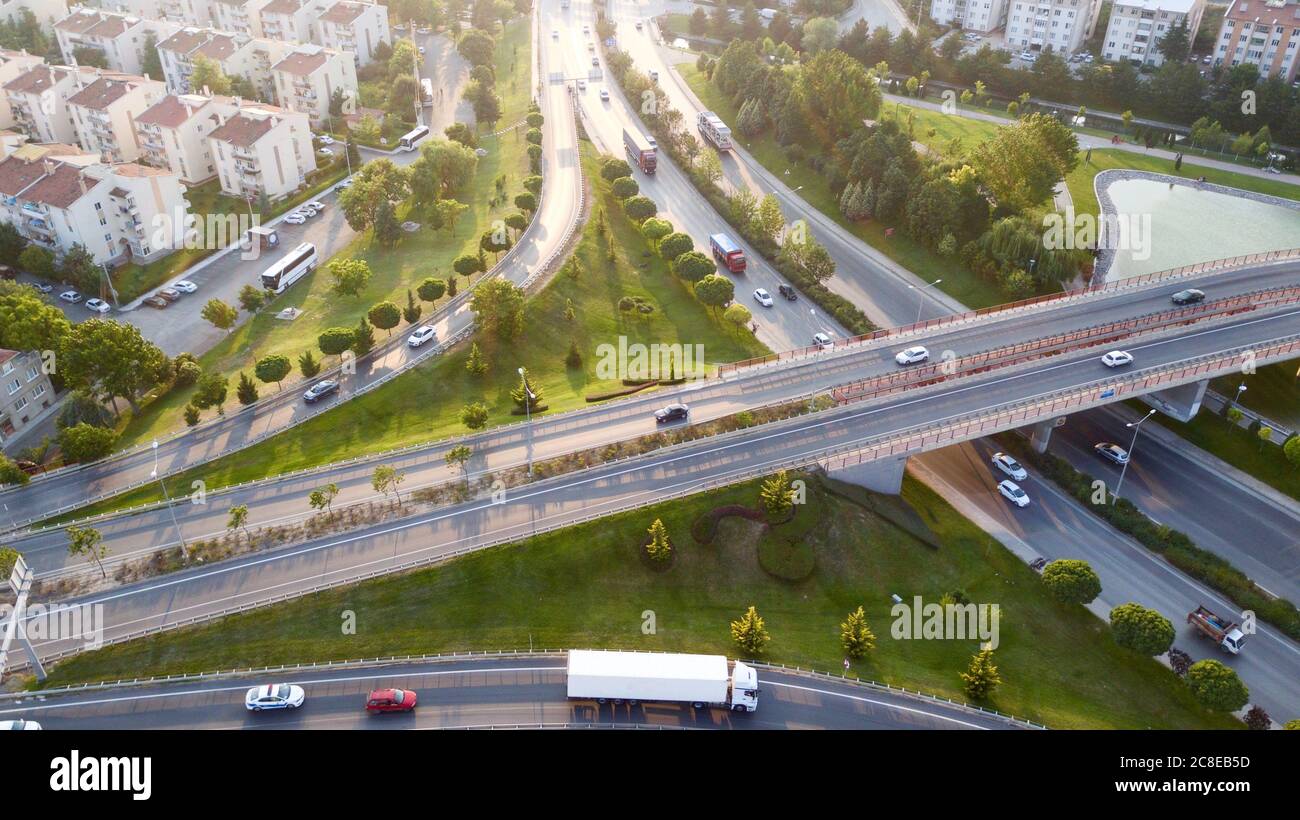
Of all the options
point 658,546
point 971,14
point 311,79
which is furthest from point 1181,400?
point 971,14

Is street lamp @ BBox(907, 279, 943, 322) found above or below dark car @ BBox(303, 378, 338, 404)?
above

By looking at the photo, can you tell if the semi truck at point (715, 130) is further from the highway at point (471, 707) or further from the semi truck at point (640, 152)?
the highway at point (471, 707)

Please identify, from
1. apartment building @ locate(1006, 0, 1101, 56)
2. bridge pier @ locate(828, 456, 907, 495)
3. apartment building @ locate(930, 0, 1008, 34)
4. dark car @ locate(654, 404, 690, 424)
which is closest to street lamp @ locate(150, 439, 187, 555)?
dark car @ locate(654, 404, 690, 424)

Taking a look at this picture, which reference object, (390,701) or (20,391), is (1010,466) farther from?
(20,391)

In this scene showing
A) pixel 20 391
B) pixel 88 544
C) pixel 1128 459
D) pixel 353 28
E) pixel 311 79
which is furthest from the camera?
pixel 353 28

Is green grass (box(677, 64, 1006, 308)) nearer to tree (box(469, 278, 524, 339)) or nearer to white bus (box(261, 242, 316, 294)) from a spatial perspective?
tree (box(469, 278, 524, 339))
